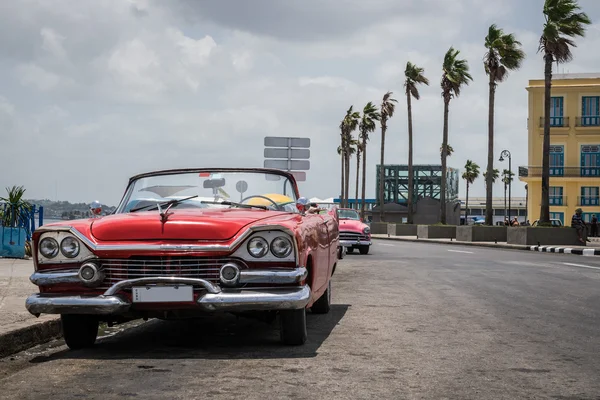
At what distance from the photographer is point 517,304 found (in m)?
10.1

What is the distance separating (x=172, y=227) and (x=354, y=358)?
5.45 ft

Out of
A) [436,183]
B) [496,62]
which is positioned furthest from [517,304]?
[436,183]

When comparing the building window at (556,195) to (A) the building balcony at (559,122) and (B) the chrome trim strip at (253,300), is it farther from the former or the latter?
(B) the chrome trim strip at (253,300)

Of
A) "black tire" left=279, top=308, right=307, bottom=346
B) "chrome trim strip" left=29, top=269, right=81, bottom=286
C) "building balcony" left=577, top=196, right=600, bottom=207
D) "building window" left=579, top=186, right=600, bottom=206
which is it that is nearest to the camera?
"chrome trim strip" left=29, top=269, right=81, bottom=286

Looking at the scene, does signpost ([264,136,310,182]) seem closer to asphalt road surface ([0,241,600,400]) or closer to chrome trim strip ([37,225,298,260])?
asphalt road surface ([0,241,600,400])

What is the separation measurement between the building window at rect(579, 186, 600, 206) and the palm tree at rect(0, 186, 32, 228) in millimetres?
50503

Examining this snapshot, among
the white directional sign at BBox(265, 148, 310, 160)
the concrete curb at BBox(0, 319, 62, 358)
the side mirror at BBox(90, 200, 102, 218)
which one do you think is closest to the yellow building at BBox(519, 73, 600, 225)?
the white directional sign at BBox(265, 148, 310, 160)

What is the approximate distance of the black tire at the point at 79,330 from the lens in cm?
639

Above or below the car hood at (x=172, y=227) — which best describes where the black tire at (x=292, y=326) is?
below

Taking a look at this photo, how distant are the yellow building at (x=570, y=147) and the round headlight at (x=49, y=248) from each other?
58.2 meters

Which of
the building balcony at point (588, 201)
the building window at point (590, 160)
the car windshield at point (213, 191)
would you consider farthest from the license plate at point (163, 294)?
the building balcony at point (588, 201)

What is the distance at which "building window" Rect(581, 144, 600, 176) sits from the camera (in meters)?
61.4

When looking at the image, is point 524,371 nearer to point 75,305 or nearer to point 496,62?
point 75,305

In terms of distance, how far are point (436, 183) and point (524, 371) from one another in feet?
334
